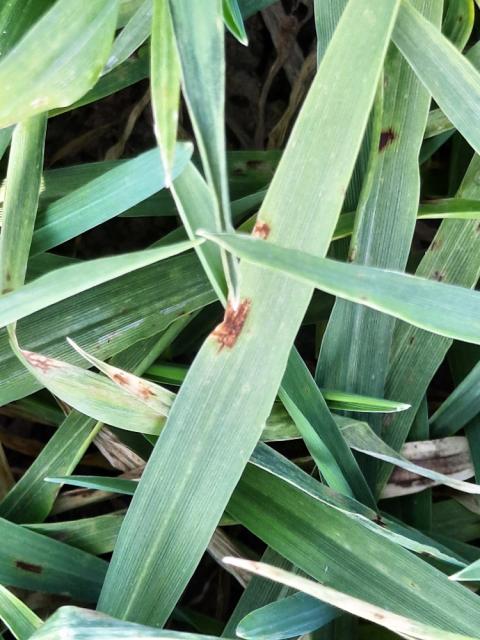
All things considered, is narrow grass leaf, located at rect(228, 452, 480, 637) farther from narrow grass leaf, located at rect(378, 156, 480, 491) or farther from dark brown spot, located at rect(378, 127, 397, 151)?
dark brown spot, located at rect(378, 127, 397, 151)

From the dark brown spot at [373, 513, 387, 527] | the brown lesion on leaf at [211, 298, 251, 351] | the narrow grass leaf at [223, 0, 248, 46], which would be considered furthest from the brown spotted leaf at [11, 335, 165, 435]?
the narrow grass leaf at [223, 0, 248, 46]

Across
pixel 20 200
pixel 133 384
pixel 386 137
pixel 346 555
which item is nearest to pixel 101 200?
pixel 20 200

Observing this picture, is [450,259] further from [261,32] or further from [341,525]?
[261,32]

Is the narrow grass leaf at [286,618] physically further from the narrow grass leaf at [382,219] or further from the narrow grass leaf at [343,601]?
the narrow grass leaf at [382,219]

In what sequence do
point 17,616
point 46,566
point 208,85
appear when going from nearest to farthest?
1. point 208,85
2. point 17,616
3. point 46,566

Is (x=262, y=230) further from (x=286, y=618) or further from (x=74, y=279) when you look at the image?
(x=286, y=618)
